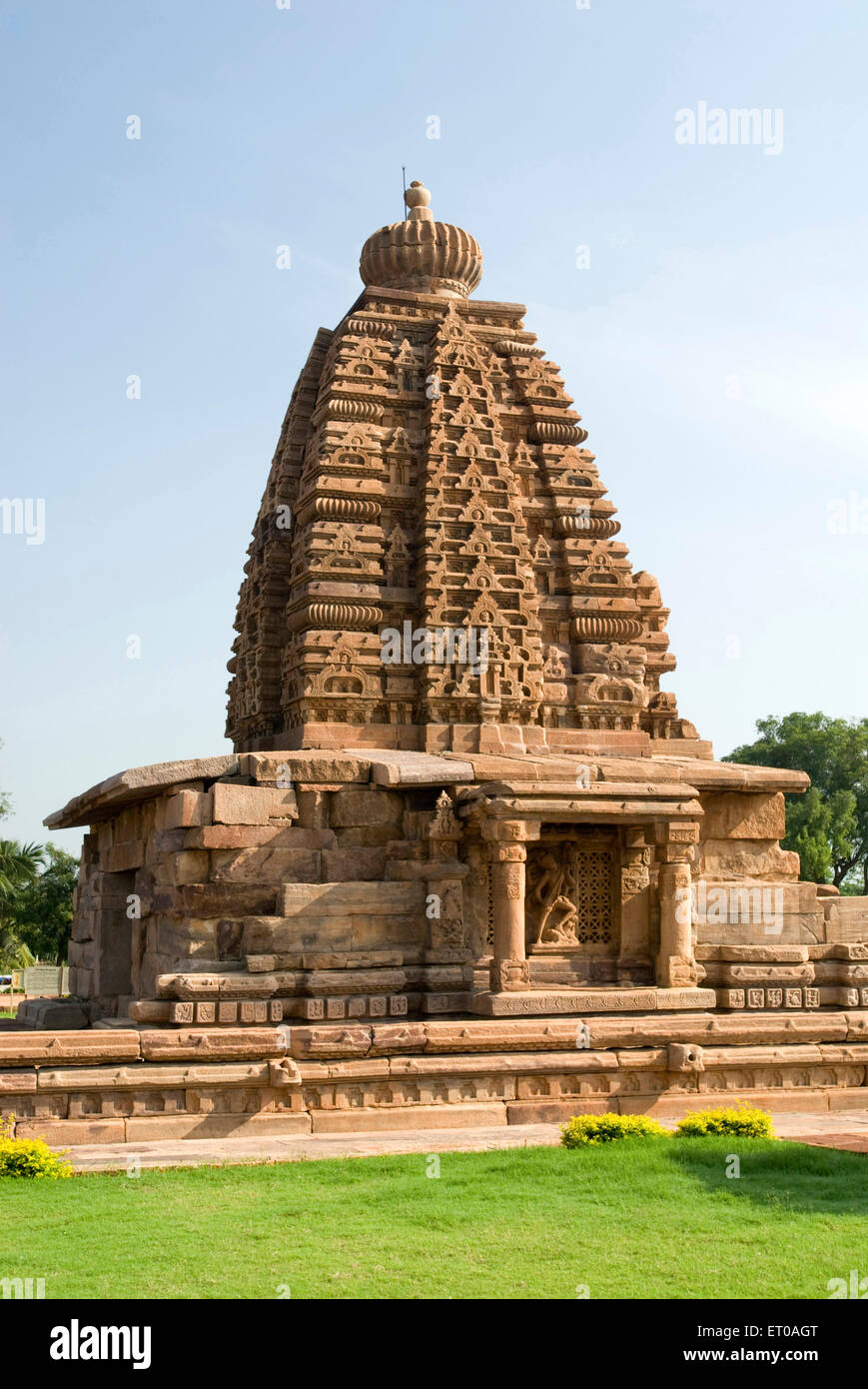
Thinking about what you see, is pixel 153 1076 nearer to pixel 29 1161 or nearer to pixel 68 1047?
pixel 68 1047

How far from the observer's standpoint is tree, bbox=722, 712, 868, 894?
5250cm

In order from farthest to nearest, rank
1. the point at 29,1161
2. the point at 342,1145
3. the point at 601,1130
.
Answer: the point at 342,1145
the point at 601,1130
the point at 29,1161

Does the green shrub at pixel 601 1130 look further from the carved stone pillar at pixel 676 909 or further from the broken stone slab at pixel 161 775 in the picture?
the broken stone slab at pixel 161 775

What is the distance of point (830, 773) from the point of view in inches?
2190

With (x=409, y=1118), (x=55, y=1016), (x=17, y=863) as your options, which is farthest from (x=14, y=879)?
(x=409, y=1118)

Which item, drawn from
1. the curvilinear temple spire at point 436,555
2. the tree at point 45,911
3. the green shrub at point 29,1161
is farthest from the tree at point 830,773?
the green shrub at point 29,1161

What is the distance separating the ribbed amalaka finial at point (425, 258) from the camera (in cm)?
2019

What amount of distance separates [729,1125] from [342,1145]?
11.2ft

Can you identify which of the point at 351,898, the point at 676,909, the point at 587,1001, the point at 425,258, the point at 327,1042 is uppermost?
the point at 425,258

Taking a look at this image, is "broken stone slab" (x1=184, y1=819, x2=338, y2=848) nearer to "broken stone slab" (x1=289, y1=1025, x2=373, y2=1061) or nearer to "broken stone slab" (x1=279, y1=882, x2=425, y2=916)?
"broken stone slab" (x1=279, y1=882, x2=425, y2=916)

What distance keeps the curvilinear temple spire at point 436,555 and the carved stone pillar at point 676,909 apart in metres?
2.73

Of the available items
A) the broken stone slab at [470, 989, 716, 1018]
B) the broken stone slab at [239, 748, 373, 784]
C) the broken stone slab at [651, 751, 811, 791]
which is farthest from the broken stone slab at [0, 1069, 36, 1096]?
the broken stone slab at [651, 751, 811, 791]
